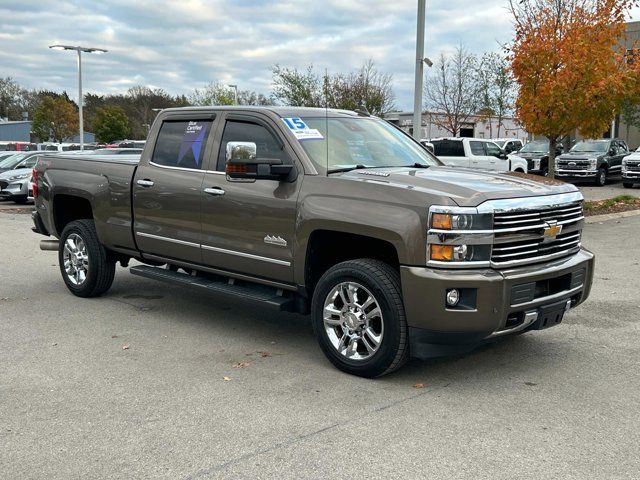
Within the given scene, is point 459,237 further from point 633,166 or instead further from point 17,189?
point 633,166

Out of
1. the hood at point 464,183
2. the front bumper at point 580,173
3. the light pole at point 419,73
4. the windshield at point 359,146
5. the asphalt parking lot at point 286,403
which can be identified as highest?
the light pole at point 419,73

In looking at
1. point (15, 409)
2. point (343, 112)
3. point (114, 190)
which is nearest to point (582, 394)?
point (343, 112)

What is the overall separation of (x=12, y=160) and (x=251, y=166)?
20.4 meters

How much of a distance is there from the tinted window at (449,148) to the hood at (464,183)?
1668 centimetres

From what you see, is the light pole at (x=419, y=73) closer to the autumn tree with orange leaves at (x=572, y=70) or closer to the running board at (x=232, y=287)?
the autumn tree with orange leaves at (x=572, y=70)

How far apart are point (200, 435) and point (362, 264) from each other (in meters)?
1.65

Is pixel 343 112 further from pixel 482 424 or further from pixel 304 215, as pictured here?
pixel 482 424

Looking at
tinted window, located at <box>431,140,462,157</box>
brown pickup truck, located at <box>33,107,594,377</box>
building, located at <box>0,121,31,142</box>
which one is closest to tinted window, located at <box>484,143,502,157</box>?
tinted window, located at <box>431,140,462,157</box>

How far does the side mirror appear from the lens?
16.7ft

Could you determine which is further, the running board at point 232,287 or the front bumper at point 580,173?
the front bumper at point 580,173

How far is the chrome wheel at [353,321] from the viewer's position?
4809 millimetres

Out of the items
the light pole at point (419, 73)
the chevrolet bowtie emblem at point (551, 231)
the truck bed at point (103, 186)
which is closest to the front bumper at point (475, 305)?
the chevrolet bowtie emblem at point (551, 231)

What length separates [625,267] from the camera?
9266 mm

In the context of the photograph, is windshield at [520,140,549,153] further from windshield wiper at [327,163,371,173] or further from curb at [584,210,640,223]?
windshield wiper at [327,163,371,173]
